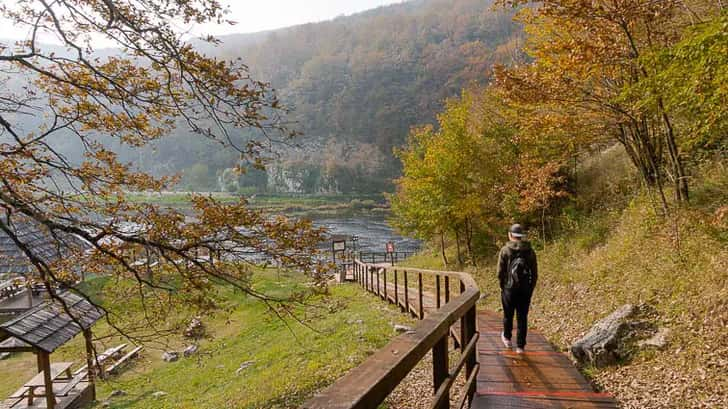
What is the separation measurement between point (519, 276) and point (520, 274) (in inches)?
1.0

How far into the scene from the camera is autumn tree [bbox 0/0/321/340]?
4.93 m

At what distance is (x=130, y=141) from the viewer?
6008mm

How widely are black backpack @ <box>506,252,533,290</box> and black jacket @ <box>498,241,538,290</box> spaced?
0.14 ft

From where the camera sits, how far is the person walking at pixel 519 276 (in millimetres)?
4848

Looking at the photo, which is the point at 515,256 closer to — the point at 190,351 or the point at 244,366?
the point at 244,366

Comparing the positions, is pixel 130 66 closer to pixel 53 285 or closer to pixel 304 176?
pixel 53 285

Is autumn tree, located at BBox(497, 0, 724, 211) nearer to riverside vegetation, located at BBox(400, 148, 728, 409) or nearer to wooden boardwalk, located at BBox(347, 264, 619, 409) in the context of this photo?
riverside vegetation, located at BBox(400, 148, 728, 409)

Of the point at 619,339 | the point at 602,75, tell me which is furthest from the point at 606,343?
the point at 602,75

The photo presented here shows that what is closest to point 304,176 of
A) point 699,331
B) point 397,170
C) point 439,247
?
point 397,170

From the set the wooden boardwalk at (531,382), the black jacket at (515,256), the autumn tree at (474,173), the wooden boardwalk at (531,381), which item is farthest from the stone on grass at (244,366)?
the autumn tree at (474,173)

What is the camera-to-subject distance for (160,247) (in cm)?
487

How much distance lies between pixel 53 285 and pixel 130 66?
2.93 meters

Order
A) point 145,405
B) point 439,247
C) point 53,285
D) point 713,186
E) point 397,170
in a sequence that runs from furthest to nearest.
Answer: point 397,170, point 439,247, point 145,405, point 713,186, point 53,285

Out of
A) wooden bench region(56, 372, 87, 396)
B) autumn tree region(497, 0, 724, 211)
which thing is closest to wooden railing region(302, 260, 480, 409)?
autumn tree region(497, 0, 724, 211)
